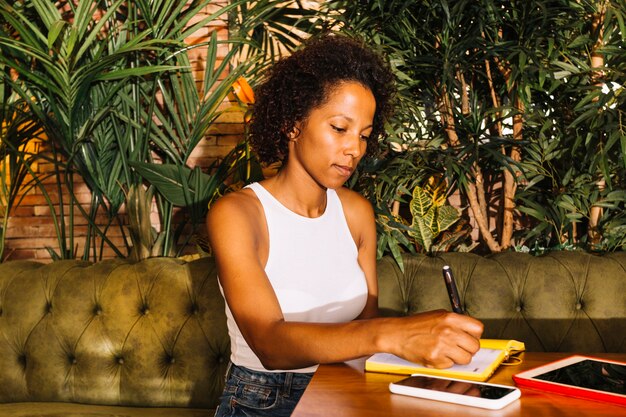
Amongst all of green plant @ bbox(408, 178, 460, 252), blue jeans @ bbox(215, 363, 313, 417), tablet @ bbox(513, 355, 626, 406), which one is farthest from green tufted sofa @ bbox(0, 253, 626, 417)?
tablet @ bbox(513, 355, 626, 406)

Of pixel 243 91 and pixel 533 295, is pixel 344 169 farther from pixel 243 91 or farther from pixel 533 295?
pixel 243 91

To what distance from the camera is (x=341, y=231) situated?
1.71 m

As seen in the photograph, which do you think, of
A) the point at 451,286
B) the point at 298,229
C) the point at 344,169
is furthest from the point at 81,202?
the point at 451,286

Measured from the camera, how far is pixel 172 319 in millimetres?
2070

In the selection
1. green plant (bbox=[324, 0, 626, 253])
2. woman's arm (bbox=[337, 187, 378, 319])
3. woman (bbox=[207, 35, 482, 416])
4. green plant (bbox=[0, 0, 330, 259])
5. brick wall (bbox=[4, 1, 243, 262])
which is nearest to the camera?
woman (bbox=[207, 35, 482, 416])

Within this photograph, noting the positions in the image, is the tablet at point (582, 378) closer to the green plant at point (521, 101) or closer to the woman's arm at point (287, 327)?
the woman's arm at point (287, 327)

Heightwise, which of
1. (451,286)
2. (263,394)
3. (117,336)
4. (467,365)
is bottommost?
(117,336)

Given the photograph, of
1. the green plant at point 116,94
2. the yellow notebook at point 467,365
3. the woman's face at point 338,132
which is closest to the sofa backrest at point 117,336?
the green plant at point 116,94

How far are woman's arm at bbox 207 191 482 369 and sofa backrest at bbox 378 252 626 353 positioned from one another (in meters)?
0.71

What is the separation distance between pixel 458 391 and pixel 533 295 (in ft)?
3.84

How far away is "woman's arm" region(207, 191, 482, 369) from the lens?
1005 millimetres

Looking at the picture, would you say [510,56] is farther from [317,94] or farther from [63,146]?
[63,146]

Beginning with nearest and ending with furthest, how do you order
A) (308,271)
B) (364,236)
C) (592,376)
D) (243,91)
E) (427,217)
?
(592,376) < (308,271) < (364,236) < (427,217) < (243,91)

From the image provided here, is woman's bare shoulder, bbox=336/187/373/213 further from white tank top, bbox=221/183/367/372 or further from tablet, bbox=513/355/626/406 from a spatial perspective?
tablet, bbox=513/355/626/406
